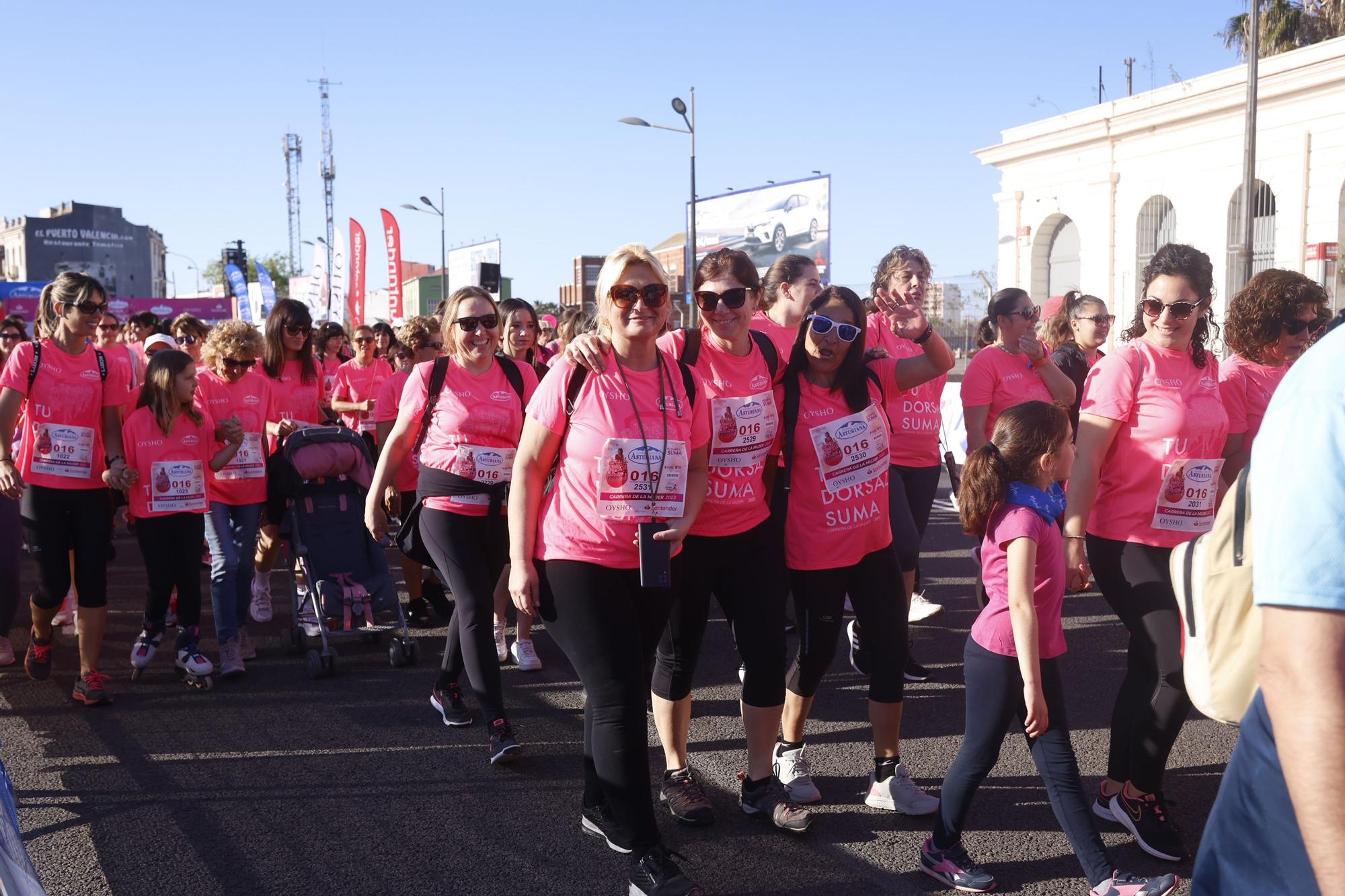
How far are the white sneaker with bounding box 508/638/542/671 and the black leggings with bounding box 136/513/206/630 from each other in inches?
66.2

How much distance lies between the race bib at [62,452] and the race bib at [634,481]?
135 inches

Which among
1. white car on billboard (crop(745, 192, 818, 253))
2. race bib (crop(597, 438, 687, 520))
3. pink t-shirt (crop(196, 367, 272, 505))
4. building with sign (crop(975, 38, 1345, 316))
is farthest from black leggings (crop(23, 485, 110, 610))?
white car on billboard (crop(745, 192, 818, 253))

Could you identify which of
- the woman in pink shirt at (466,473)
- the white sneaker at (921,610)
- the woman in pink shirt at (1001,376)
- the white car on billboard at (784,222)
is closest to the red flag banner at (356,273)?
the white car on billboard at (784,222)

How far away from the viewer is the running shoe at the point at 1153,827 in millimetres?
3746

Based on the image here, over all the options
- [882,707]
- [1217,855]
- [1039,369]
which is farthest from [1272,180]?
[1217,855]

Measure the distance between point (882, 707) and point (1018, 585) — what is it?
40.5 inches

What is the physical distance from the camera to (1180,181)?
27.9 metres

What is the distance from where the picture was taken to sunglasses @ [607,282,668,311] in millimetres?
3633

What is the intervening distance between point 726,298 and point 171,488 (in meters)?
3.27

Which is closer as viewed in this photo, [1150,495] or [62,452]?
[1150,495]

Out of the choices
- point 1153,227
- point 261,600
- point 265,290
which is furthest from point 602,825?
point 1153,227

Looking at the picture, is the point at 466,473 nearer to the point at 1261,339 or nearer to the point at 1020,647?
the point at 1020,647

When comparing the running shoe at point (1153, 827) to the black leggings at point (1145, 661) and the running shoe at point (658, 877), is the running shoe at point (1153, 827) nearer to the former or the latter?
the black leggings at point (1145, 661)

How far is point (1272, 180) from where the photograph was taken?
83.4 ft
